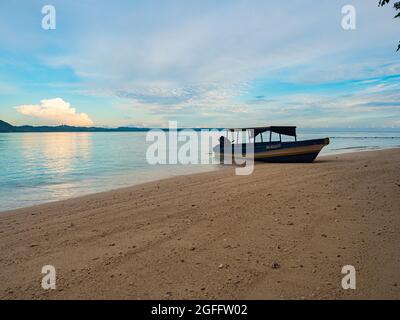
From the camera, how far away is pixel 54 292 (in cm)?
416

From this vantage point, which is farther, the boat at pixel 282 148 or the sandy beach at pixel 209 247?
the boat at pixel 282 148

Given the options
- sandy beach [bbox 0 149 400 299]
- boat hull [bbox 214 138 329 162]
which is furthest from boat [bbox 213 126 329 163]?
sandy beach [bbox 0 149 400 299]

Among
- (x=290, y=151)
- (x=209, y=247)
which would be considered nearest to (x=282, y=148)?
(x=290, y=151)

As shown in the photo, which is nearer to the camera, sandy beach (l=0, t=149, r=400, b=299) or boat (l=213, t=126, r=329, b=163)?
sandy beach (l=0, t=149, r=400, b=299)

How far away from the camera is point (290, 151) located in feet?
78.4

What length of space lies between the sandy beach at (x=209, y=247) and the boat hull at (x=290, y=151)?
13591mm

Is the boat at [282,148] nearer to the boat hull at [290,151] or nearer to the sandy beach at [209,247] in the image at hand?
the boat hull at [290,151]

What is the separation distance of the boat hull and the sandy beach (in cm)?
1359

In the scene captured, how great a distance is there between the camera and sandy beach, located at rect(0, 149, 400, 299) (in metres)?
4.19

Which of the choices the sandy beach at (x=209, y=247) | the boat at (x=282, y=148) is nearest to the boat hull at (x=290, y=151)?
the boat at (x=282, y=148)

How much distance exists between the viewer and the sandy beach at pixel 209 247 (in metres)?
4.19

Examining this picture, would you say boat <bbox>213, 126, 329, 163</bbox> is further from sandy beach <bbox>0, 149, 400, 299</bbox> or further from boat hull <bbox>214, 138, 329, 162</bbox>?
sandy beach <bbox>0, 149, 400, 299</bbox>
